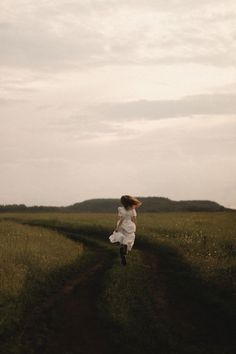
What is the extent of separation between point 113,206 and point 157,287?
71622mm

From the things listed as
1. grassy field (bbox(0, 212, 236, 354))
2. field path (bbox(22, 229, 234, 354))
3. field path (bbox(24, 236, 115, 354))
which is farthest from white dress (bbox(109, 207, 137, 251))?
field path (bbox(24, 236, 115, 354))

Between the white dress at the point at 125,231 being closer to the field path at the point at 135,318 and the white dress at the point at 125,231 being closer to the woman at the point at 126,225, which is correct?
the woman at the point at 126,225

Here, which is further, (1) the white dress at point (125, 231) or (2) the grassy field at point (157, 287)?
(1) the white dress at point (125, 231)

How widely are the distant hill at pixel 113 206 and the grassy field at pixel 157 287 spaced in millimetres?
45100

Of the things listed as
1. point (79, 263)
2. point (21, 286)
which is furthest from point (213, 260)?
point (21, 286)

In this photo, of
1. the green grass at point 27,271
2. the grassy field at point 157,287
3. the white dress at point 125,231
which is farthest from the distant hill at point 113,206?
the white dress at point 125,231

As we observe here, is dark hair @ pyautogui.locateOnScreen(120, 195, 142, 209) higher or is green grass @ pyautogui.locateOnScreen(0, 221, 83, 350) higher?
dark hair @ pyautogui.locateOnScreen(120, 195, 142, 209)

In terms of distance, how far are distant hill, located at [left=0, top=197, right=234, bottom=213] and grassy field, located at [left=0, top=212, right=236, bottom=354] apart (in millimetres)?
45100

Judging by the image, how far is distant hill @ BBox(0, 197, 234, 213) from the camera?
75000 mm

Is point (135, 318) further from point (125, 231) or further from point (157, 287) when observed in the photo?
point (125, 231)

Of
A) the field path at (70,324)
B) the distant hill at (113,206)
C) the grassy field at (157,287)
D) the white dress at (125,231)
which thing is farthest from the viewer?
the distant hill at (113,206)

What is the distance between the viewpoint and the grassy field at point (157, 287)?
1158 centimetres

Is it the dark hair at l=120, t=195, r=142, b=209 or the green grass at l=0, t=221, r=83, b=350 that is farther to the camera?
the dark hair at l=120, t=195, r=142, b=209

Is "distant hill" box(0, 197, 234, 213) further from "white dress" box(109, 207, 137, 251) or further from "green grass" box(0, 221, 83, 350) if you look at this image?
"white dress" box(109, 207, 137, 251)
